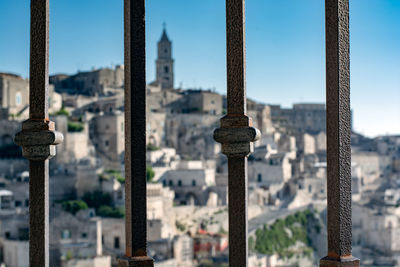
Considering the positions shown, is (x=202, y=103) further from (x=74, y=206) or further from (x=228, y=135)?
(x=228, y=135)

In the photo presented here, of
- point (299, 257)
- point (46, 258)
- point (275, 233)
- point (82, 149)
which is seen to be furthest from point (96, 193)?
point (46, 258)

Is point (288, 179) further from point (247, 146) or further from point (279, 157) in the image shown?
point (247, 146)

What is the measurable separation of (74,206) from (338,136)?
23.6 metres

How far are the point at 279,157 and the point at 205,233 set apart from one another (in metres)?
8.83

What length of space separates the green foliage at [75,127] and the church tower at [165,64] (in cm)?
2122

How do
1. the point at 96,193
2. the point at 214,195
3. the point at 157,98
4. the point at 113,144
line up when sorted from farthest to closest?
the point at 157,98
the point at 113,144
the point at 214,195
the point at 96,193

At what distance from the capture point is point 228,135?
225 cm

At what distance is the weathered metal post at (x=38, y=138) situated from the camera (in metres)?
2.31

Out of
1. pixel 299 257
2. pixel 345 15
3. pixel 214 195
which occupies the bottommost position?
pixel 299 257

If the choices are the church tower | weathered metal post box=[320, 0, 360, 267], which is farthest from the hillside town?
weathered metal post box=[320, 0, 360, 267]

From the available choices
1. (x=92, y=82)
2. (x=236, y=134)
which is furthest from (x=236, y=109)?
(x=92, y=82)

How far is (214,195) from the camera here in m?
29.1

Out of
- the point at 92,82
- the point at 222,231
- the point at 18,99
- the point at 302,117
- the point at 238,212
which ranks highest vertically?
the point at 92,82

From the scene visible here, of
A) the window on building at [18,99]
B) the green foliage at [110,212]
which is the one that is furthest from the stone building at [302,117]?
the green foliage at [110,212]
